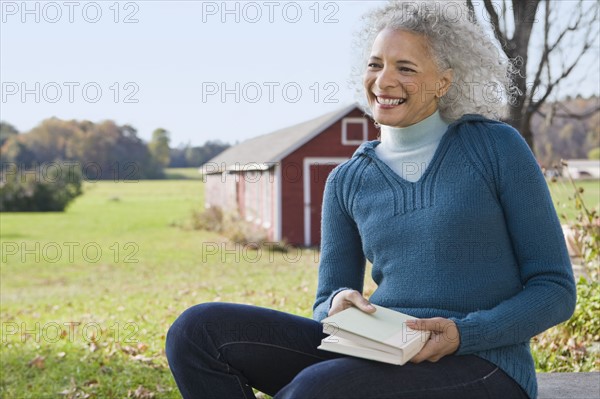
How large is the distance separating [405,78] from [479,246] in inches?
20.6

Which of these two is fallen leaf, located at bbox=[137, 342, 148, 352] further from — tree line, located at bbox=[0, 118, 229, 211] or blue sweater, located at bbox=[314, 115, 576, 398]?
tree line, located at bbox=[0, 118, 229, 211]

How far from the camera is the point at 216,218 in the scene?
2375 centimetres

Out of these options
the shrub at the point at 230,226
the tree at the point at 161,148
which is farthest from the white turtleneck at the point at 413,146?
the tree at the point at 161,148

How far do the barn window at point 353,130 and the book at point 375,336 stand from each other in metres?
16.7

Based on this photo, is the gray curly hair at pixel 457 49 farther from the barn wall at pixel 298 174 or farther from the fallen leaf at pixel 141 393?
the barn wall at pixel 298 174

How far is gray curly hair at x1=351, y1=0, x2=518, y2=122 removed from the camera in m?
1.99

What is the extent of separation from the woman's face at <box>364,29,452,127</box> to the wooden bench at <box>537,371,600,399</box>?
1239mm

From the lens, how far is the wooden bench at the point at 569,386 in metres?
2.57

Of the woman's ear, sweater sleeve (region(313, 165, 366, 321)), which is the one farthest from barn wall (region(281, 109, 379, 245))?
the woman's ear

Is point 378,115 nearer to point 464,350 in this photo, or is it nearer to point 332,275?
point 332,275

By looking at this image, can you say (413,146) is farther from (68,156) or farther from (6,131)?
(6,131)

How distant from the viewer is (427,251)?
1.80m

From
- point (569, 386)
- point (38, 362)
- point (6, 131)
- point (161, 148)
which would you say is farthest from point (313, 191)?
point (6, 131)

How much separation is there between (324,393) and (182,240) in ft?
66.9
